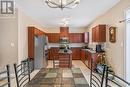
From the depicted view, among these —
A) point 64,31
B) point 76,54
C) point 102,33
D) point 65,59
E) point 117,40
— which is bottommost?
point 76,54

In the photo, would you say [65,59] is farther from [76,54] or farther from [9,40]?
[76,54]

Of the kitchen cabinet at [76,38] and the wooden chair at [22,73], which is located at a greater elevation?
the kitchen cabinet at [76,38]

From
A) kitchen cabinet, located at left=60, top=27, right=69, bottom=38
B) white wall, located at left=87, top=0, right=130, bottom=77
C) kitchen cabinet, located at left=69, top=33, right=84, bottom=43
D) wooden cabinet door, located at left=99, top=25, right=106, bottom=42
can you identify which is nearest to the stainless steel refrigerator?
wooden cabinet door, located at left=99, top=25, right=106, bottom=42

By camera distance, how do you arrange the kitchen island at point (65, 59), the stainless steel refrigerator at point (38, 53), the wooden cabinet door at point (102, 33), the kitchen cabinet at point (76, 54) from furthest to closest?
the kitchen cabinet at point (76, 54) < the kitchen island at point (65, 59) < the stainless steel refrigerator at point (38, 53) < the wooden cabinet door at point (102, 33)

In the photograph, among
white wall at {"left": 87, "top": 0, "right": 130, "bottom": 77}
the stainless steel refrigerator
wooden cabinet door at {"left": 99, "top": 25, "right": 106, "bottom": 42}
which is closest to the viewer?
white wall at {"left": 87, "top": 0, "right": 130, "bottom": 77}

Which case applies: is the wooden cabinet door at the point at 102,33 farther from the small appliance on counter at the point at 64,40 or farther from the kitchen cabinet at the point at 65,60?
the small appliance on counter at the point at 64,40

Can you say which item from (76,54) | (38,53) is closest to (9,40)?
(38,53)

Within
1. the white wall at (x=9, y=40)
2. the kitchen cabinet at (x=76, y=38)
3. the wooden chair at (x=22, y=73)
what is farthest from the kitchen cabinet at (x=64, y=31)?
the wooden chair at (x=22, y=73)

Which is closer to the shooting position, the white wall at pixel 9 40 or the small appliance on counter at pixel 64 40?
the white wall at pixel 9 40

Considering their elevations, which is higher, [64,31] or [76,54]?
[64,31]

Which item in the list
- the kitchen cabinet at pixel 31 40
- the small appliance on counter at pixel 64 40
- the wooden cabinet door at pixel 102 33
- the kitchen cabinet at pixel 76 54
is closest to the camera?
the wooden cabinet door at pixel 102 33

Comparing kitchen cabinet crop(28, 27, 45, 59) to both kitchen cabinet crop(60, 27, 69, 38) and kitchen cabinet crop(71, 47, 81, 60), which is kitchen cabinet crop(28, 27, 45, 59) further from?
kitchen cabinet crop(71, 47, 81, 60)

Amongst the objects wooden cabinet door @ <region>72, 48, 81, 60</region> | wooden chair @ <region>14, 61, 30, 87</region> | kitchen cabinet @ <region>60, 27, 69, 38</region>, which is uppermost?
kitchen cabinet @ <region>60, 27, 69, 38</region>

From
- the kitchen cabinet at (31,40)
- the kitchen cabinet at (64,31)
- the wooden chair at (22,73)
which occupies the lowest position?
the wooden chair at (22,73)
